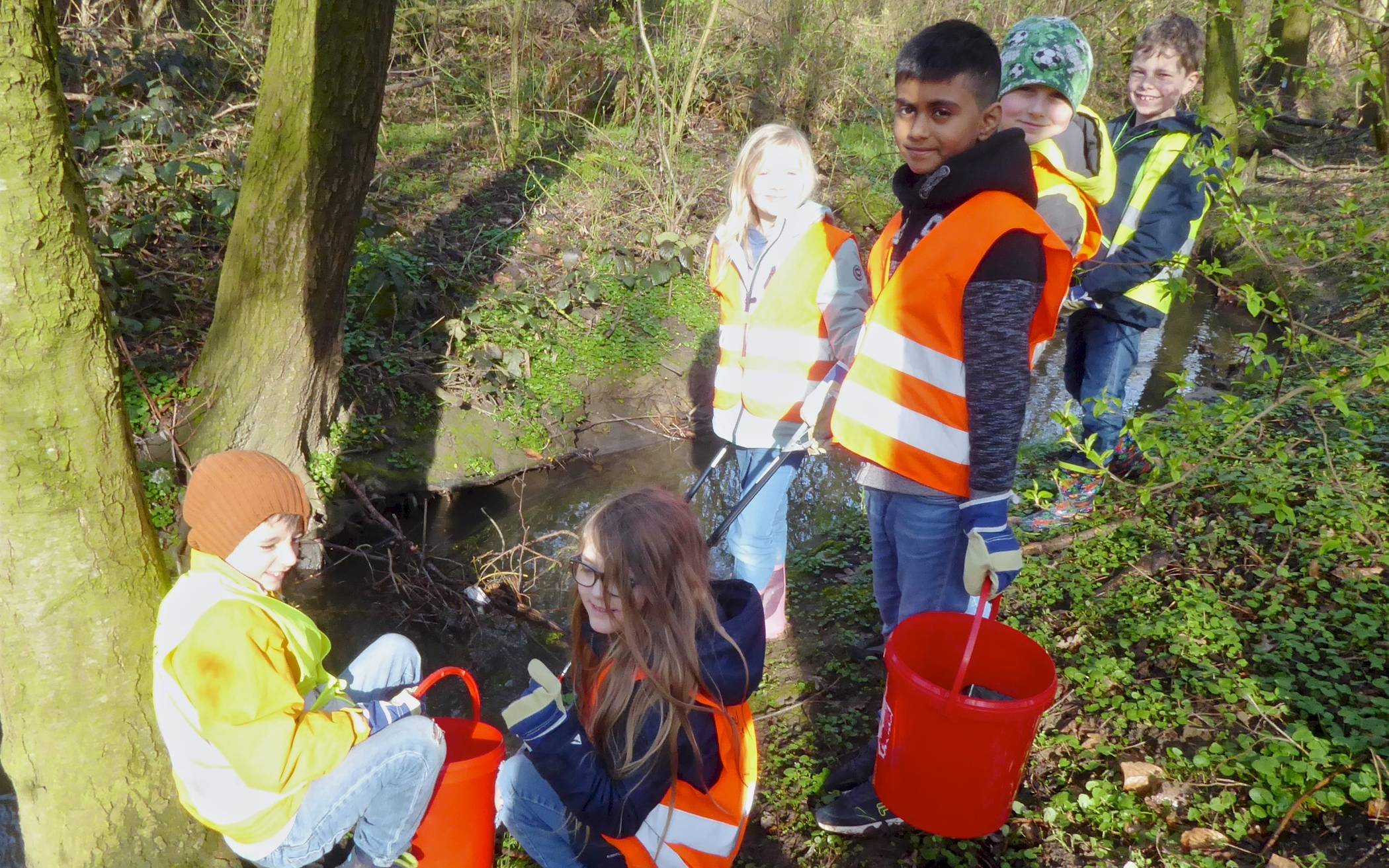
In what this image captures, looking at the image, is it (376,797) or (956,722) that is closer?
(956,722)

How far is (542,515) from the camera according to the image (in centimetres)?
541

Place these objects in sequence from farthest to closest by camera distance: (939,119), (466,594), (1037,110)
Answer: (466,594)
(1037,110)
(939,119)

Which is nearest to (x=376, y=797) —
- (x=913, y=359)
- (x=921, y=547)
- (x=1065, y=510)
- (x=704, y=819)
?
(x=704, y=819)

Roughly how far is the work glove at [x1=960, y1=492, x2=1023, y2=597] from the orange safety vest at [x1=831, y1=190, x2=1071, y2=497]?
0.08 metres

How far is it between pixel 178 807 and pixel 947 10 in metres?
12.8

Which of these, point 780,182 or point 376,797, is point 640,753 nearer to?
point 376,797

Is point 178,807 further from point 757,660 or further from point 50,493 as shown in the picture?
point 757,660

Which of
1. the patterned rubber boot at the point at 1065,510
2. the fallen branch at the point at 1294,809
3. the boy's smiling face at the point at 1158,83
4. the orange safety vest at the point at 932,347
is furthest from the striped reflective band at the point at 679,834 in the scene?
the boy's smiling face at the point at 1158,83

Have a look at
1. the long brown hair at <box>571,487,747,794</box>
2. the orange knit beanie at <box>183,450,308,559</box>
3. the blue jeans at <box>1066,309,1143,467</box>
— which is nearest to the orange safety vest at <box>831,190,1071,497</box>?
the long brown hair at <box>571,487,747,794</box>

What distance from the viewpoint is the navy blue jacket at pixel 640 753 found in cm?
212

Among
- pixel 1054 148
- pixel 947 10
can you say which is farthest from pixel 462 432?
pixel 947 10

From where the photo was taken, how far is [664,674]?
2109mm

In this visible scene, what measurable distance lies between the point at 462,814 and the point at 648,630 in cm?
82

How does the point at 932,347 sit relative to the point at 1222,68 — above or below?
below
